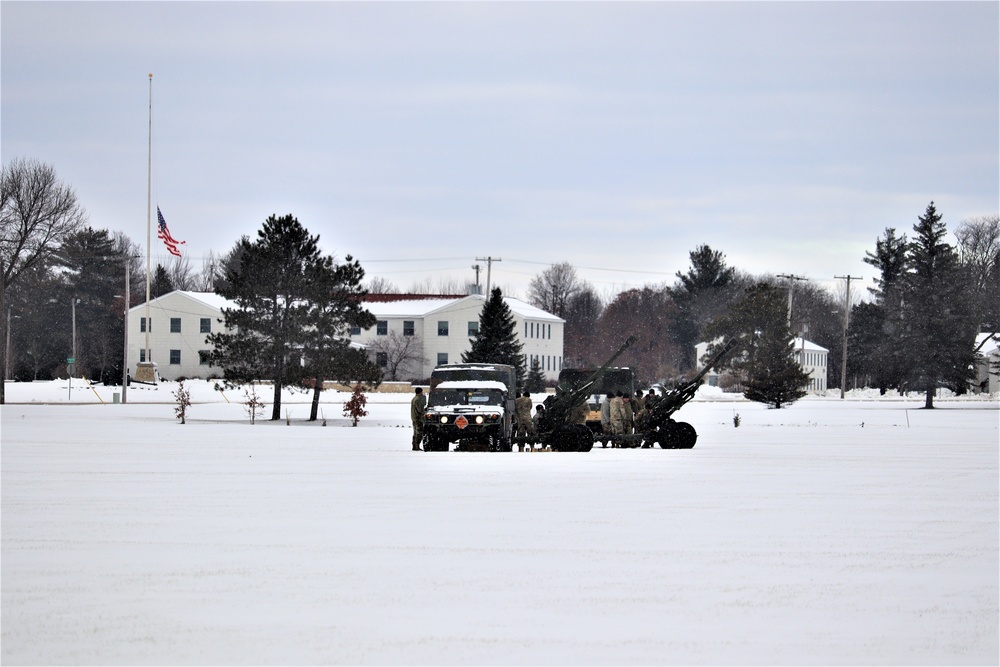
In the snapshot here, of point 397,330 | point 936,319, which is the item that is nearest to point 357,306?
point 936,319

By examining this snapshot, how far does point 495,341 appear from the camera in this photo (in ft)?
241

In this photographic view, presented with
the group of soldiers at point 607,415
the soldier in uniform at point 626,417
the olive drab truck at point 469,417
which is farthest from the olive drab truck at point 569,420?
the olive drab truck at point 469,417

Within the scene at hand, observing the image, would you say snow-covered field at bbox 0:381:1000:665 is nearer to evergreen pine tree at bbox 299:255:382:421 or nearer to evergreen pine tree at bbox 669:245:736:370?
evergreen pine tree at bbox 299:255:382:421

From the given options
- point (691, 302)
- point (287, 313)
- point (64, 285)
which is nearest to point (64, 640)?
point (287, 313)

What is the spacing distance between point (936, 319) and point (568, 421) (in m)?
46.8

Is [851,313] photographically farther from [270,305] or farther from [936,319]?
[270,305]

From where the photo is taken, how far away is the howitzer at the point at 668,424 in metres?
32.7

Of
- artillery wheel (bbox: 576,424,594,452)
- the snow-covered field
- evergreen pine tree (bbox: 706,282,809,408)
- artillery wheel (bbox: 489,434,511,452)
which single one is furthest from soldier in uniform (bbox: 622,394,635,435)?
evergreen pine tree (bbox: 706,282,809,408)

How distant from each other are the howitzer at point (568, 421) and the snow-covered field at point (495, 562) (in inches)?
190

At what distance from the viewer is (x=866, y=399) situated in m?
92.9

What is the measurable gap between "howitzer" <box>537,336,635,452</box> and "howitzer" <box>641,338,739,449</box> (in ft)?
5.57

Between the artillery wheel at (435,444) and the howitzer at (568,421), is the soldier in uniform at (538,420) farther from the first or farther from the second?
the artillery wheel at (435,444)

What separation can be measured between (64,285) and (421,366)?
34.2 meters

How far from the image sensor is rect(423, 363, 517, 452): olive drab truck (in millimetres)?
30734
